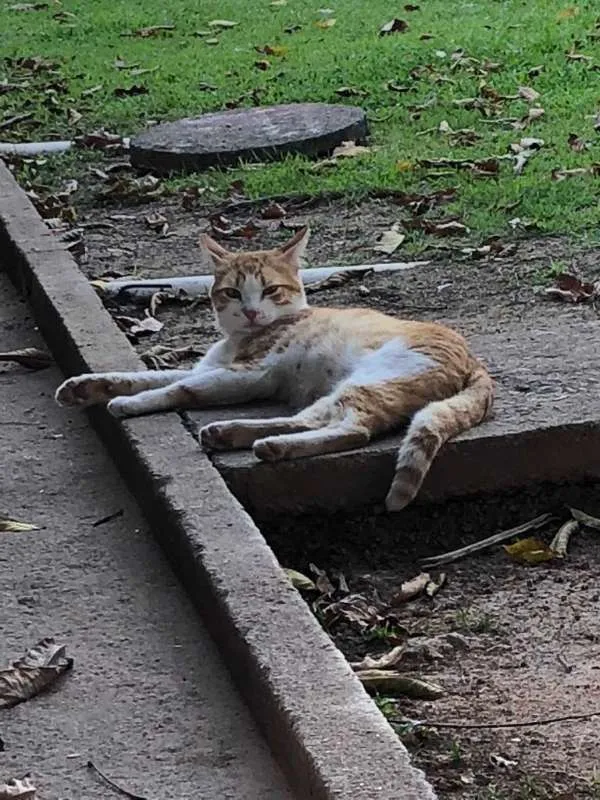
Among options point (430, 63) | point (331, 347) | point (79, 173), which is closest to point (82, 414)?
point (331, 347)

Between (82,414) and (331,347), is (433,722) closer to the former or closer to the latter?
(331,347)

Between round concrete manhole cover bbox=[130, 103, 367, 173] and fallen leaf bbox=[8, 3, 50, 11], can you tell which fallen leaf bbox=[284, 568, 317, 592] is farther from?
fallen leaf bbox=[8, 3, 50, 11]

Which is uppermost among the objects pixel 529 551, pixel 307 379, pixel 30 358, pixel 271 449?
pixel 271 449

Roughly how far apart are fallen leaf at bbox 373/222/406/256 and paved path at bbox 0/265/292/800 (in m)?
2.33

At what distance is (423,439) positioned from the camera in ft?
13.4

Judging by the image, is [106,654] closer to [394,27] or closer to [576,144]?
[576,144]

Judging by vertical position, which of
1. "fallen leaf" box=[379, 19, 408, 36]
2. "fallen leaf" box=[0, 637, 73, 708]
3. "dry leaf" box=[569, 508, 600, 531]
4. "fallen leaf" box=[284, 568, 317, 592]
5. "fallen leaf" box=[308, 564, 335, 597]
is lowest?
"fallen leaf" box=[379, 19, 408, 36]

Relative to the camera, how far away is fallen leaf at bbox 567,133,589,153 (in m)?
8.07

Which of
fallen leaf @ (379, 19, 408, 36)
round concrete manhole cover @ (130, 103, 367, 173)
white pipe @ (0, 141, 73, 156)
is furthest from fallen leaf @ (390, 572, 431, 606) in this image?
fallen leaf @ (379, 19, 408, 36)

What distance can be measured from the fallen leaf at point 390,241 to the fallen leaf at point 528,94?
2722mm

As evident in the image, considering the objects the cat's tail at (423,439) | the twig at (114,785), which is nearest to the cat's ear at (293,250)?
the cat's tail at (423,439)

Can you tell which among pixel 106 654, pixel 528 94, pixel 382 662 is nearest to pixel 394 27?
pixel 528 94

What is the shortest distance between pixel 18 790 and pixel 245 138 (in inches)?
234

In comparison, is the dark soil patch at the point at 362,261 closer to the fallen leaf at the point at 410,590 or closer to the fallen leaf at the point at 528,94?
the fallen leaf at the point at 410,590
